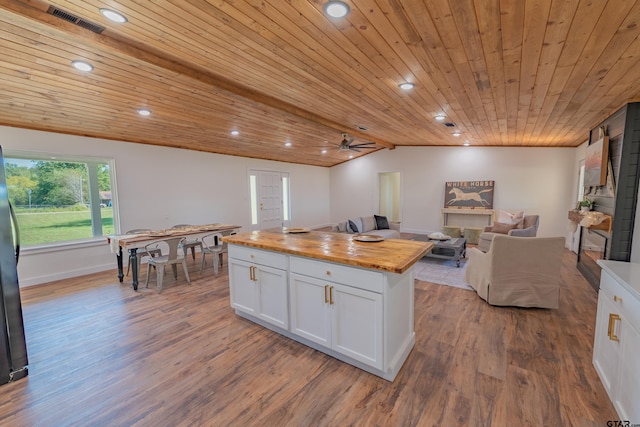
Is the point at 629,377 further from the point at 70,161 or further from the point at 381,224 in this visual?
the point at 70,161

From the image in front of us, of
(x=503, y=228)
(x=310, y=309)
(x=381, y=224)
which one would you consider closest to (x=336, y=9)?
(x=310, y=309)

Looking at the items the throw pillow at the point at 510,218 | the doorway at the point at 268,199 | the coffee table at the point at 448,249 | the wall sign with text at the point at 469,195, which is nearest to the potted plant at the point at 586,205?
the throw pillow at the point at 510,218

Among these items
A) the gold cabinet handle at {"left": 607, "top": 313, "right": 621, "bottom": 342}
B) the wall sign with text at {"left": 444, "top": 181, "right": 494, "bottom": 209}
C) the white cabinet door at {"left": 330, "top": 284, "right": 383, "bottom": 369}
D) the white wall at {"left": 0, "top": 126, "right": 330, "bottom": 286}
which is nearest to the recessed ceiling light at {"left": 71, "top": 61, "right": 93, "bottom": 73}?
the white wall at {"left": 0, "top": 126, "right": 330, "bottom": 286}

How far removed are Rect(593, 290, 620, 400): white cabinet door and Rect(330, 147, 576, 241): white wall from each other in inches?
233

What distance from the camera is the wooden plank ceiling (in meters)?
1.76

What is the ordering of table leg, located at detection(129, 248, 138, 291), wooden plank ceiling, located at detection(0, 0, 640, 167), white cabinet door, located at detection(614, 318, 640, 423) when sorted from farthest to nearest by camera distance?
table leg, located at detection(129, 248, 138, 291) < wooden plank ceiling, located at detection(0, 0, 640, 167) < white cabinet door, located at detection(614, 318, 640, 423)

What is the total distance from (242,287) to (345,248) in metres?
1.29

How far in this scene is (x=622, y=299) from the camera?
5.28 ft

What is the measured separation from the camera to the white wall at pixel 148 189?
163 inches

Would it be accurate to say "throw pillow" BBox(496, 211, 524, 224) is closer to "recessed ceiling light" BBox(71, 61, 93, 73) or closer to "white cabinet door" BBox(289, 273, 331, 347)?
"white cabinet door" BBox(289, 273, 331, 347)

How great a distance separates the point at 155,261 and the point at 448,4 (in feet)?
14.0

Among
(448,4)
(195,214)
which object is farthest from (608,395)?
(195,214)

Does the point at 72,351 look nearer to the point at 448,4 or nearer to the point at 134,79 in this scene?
the point at 134,79

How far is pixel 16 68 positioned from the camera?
2.47 m
